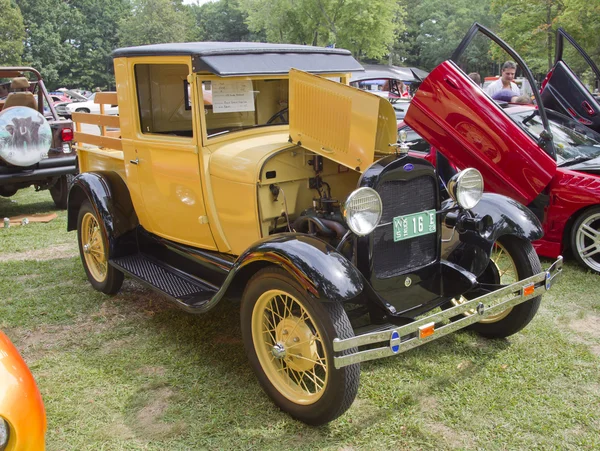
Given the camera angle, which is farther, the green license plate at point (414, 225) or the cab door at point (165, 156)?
the cab door at point (165, 156)

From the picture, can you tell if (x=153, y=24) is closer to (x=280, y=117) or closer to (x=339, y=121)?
(x=280, y=117)

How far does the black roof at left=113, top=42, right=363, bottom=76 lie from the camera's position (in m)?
3.35

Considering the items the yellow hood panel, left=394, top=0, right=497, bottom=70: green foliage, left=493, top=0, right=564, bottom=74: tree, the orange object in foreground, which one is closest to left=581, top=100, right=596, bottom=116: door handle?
the yellow hood panel

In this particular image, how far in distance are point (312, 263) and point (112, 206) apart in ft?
7.91

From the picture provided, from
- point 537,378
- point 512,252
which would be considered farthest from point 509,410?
point 512,252

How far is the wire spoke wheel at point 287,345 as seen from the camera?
2854 millimetres

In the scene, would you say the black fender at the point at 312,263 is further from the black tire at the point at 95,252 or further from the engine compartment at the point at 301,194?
the black tire at the point at 95,252

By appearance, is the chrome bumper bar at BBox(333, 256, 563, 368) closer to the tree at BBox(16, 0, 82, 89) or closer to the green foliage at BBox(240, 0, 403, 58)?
the green foliage at BBox(240, 0, 403, 58)

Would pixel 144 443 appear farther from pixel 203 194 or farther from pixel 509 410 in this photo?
pixel 509 410

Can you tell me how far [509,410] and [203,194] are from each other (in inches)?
89.9

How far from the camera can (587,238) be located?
503cm

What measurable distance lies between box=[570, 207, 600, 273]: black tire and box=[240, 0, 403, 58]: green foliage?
23203 mm

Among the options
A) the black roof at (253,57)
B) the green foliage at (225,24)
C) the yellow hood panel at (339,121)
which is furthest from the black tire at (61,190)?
the green foliage at (225,24)

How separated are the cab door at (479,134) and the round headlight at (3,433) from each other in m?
3.94
